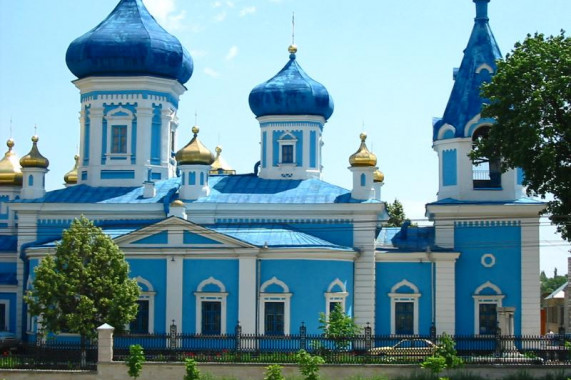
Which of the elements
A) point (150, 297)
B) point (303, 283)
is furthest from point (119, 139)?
point (303, 283)

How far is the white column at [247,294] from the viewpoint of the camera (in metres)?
32.0

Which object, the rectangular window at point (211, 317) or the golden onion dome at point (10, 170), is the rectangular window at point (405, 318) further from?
the golden onion dome at point (10, 170)

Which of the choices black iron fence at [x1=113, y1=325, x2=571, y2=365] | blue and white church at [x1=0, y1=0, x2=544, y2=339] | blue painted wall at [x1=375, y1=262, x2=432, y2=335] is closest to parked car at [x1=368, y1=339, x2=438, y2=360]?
black iron fence at [x1=113, y1=325, x2=571, y2=365]

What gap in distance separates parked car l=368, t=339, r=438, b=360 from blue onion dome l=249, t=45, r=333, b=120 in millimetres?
9496

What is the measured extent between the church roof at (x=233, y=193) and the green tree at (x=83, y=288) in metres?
4.53

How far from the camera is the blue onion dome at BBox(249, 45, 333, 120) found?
121ft

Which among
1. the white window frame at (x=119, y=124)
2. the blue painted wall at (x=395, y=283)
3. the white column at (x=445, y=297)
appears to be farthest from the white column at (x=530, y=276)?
the white window frame at (x=119, y=124)

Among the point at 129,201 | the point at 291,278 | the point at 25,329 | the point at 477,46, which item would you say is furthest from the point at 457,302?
the point at 25,329

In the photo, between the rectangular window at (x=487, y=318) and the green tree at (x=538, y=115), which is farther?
the rectangular window at (x=487, y=318)

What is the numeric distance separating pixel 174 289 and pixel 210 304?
1059mm

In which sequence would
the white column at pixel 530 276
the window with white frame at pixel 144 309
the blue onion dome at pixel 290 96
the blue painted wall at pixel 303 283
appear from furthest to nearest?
the blue onion dome at pixel 290 96
the white column at pixel 530 276
the window with white frame at pixel 144 309
the blue painted wall at pixel 303 283

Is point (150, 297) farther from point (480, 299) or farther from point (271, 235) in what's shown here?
point (480, 299)

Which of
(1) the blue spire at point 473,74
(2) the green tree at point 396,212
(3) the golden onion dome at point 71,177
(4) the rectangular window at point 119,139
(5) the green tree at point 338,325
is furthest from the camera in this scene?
(2) the green tree at point 396,212

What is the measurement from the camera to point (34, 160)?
3562 centimetres
